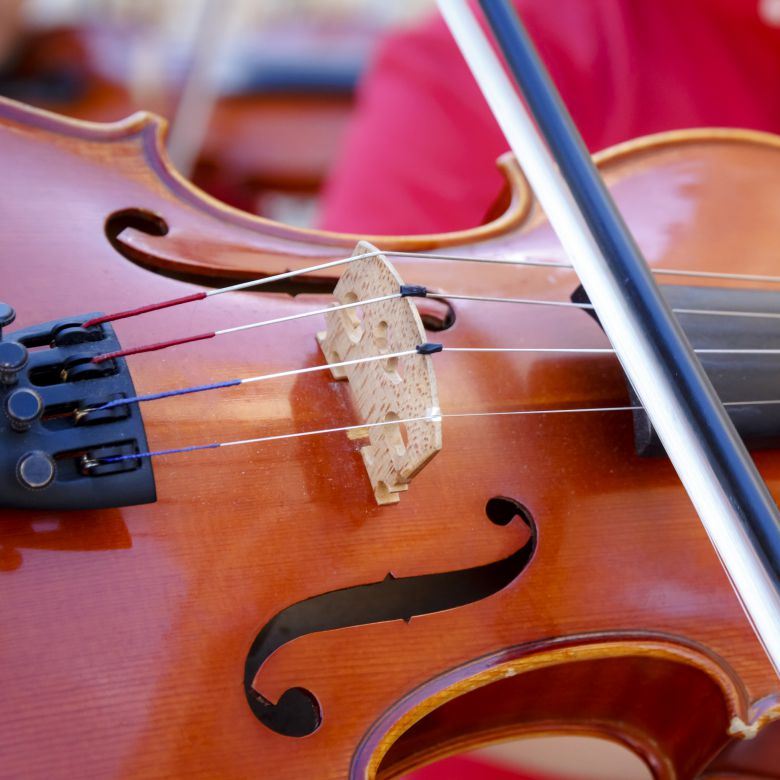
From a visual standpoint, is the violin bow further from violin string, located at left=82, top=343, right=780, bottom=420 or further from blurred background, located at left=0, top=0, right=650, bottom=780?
blurred background, located at left=0, top=0, right=650, bottom=780

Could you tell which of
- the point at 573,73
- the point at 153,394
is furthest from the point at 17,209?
the point at 573,73

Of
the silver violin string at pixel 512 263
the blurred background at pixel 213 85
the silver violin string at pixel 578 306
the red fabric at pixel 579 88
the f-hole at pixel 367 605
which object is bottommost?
the f-hole at pixel 367 605

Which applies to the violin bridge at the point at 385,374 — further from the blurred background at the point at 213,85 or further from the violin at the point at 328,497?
the blurred background at the point at 213,85

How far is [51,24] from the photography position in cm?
190

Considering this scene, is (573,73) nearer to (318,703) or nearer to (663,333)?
(663,333)

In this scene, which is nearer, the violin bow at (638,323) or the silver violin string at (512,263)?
the violin bow at (638,323)

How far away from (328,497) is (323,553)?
0.11 feet

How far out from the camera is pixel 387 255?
0.69m

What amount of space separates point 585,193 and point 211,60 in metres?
1.33

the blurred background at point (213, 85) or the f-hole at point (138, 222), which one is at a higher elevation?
the blurred background at point (213, 85)

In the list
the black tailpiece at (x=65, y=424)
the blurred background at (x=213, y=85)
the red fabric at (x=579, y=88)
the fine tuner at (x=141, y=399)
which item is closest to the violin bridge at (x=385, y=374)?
the fine tuner at (x=141, y=399)

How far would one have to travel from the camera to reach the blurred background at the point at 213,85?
1784 millimetres

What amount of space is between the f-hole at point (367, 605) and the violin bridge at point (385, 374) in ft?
0.18

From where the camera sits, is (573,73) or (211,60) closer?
(573,73)
